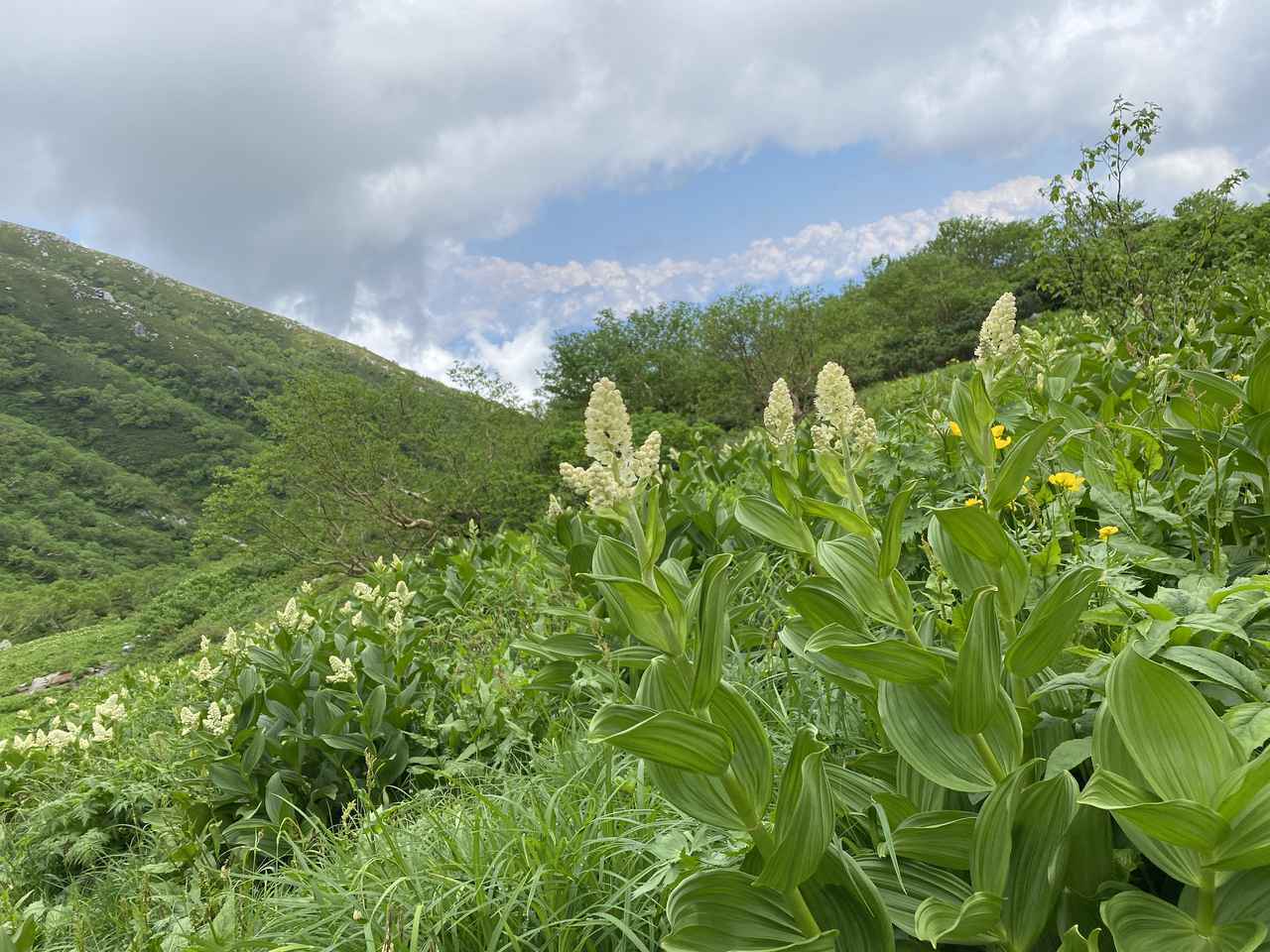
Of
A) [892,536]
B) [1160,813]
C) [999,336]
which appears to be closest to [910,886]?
[1160,813]

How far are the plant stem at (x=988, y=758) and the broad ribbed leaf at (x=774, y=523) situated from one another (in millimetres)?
761

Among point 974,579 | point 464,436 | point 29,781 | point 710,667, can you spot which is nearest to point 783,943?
point 710,667

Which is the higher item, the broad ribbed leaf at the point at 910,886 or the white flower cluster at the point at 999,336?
the white flower cluster at the point at 999,336

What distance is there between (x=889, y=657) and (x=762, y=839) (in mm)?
350

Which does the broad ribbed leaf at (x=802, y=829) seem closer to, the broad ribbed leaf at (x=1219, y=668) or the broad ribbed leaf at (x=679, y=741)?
the broad ribbed leaf at (x=679, y=741)

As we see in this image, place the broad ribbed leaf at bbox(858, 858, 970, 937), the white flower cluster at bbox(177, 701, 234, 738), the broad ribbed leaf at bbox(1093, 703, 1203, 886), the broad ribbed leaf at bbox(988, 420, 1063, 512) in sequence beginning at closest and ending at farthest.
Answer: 1. the broad ribbed leaf at bbox(1093, 703, 1203, 886)
2. the broad ribbed leaf at bbox(858, 858, 970, 937)
3. the broad ribbed leaf at bbox(988, 420, 1063, 512)
4. the white flower cluster at bbox(177, 701, 234, 738)

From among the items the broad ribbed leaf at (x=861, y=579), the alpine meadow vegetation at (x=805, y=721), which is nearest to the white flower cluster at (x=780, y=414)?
the alpine meadow vegetation at (x=805, y=721)

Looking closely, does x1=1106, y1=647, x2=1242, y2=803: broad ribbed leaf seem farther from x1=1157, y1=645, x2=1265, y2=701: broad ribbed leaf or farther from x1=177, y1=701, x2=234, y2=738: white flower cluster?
x1=177, y1=701, x2=234, y2=738: white flower cluster

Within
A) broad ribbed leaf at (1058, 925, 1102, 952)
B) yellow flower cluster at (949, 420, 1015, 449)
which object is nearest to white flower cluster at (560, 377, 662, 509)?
broad ribbed leaf at (1058, 925, 1102, 952)

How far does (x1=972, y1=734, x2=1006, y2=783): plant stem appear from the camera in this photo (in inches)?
44.5

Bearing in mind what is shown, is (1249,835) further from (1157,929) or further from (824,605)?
(824,605)

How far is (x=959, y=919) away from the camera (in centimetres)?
92

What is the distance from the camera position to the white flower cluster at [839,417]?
189cm

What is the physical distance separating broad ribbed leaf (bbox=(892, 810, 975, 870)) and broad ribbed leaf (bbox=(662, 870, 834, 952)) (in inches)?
9.5
